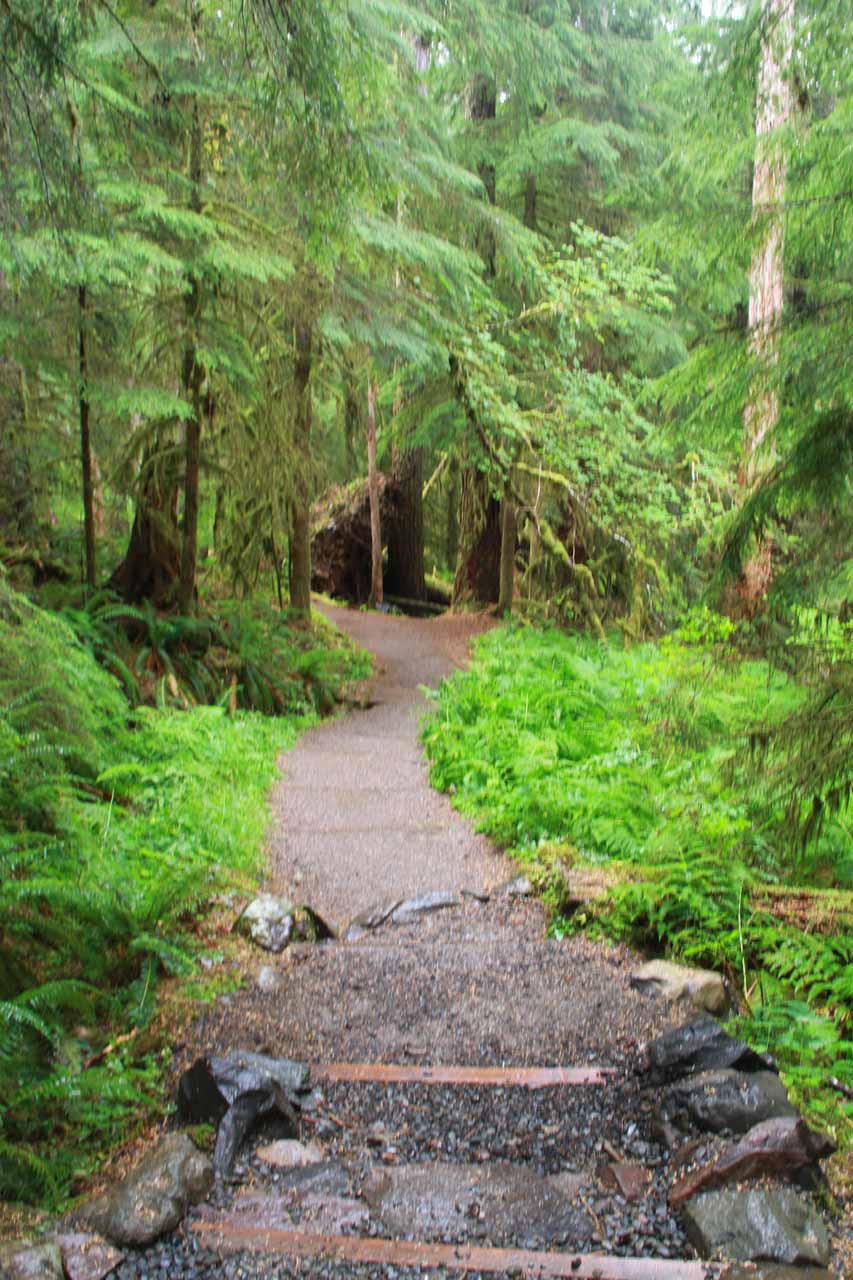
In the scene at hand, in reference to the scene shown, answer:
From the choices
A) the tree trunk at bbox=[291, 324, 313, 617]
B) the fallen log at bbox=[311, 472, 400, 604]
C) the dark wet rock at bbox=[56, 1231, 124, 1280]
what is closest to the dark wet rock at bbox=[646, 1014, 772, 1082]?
the dark wet rock at bbox=[56, 1231, 124, 1280]

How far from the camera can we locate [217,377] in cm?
1053

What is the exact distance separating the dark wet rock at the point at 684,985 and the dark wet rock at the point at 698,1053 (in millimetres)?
496

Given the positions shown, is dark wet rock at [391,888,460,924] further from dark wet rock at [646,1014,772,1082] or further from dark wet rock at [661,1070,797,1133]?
dark wet rock at [661,1070,797,1133]

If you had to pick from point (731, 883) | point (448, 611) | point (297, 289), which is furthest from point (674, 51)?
point (731, 883)

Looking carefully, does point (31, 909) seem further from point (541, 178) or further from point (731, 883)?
point (541, 178)

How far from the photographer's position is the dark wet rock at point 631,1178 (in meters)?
3.12

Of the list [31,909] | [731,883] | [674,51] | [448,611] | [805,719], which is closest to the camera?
[805,719]

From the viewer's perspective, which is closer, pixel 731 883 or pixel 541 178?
pixel 731 883

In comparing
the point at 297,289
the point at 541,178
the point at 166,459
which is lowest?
the point at 166,459

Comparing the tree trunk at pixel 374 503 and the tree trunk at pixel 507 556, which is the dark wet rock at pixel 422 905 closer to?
the tree trunk at pixel 507 556

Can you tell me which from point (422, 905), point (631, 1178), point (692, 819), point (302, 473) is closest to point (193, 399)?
point (302, 473)

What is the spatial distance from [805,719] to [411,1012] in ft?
7.57

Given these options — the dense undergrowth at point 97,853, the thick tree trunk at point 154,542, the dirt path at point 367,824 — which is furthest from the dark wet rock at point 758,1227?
the thick tree trunk at point 154,542

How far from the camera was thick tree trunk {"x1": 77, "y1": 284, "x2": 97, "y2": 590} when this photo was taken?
9.25 metres
